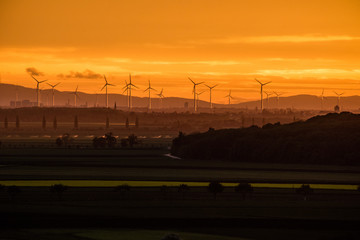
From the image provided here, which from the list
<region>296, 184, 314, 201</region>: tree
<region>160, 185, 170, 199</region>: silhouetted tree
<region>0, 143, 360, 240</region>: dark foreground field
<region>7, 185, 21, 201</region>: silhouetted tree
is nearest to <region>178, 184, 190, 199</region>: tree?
<region>0, 143, 360, 240</region>: dark foreground field

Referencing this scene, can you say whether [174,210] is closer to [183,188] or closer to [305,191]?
[183,188]

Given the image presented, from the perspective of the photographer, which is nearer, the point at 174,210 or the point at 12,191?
the point at 174,210

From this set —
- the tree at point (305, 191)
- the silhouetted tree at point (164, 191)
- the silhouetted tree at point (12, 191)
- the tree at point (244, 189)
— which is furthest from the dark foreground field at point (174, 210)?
the tree at point (305, 191)

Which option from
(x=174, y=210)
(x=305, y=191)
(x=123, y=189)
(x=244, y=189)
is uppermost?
(x=244, y=189)

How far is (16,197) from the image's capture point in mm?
108625

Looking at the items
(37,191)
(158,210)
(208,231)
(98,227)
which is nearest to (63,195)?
(37,191)

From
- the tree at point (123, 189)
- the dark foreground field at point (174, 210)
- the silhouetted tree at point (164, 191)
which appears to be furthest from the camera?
the silhouetted tree at point (164, 191)

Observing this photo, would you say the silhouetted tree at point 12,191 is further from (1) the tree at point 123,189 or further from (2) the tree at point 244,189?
(2) the tree at point 244,189

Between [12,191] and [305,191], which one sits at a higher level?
[12,191]

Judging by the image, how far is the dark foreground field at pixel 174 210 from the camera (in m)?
84.7

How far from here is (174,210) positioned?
9869cm

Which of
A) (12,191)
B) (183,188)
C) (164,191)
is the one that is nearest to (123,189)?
(164,191)

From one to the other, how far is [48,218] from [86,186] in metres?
31.5

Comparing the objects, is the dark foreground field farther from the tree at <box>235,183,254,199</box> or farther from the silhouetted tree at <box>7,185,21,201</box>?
the tree at <box>235,183,254,199</box>
